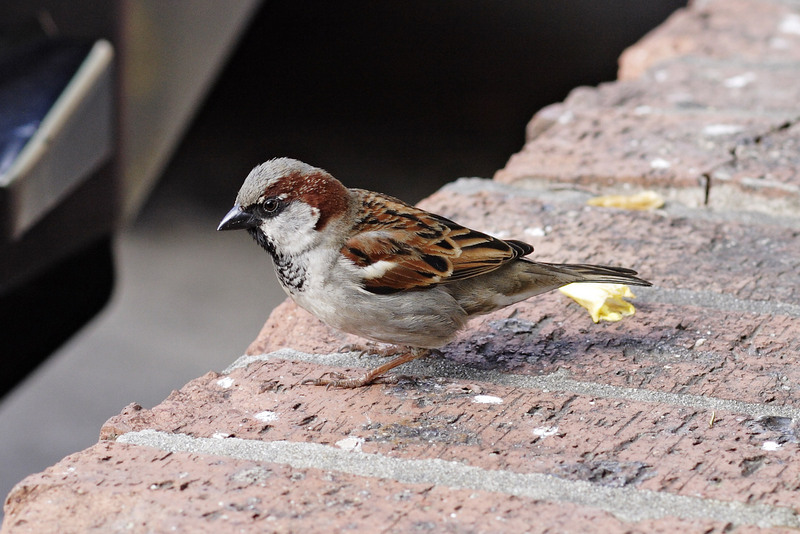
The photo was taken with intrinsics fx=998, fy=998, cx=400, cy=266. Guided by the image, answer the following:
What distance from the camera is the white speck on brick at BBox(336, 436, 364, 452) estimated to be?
141 cm

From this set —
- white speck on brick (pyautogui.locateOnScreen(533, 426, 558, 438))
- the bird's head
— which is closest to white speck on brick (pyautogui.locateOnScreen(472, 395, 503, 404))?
white speck on brick (pyautogui.locateOnScreen(533, 426, 558, 438))

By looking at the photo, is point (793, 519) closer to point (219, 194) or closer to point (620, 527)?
point (620, 527)

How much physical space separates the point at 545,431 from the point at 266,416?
42cm

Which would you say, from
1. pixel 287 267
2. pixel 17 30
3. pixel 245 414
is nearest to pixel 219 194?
pixel 17 30

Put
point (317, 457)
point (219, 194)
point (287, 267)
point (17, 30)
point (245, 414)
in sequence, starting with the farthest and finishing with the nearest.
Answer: point (219, 194), point (17, 30), point (287, 267), point (245, 414), point (317, 457)

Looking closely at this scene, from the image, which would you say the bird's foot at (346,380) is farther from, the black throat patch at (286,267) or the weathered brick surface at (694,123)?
the weathered brick surface at (694,123)

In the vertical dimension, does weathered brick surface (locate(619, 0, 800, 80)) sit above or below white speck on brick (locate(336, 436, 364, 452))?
above

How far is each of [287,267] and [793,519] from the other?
1.01 m

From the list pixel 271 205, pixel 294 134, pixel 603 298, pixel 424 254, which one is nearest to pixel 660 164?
pixel 603 298

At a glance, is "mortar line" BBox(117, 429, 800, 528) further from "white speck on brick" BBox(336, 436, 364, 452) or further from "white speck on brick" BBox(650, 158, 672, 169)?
"white speck on brick" BBox(650, 158, 672, 169)

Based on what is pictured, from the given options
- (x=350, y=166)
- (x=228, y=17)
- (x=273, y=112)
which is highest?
(x=228, y=17)

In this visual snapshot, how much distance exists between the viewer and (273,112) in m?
5.20

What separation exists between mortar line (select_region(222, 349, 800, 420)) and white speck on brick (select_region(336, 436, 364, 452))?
0.95 ft

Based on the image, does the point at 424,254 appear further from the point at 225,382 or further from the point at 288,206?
the point at 225,382
